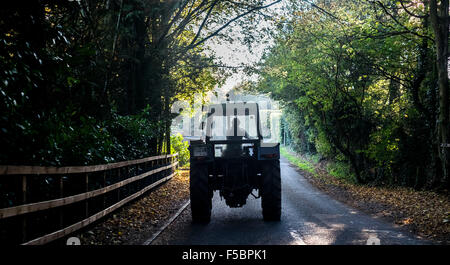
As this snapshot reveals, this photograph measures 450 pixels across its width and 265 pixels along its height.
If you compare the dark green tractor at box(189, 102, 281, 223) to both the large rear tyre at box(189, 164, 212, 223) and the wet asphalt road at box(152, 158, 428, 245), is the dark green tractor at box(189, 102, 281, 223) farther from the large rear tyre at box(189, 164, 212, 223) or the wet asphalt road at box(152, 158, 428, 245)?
the wet asphalt road at box(152, 158, 428, 245)

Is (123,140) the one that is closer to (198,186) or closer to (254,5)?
(198,186)

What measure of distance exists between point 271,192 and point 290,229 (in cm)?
101

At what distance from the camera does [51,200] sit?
489 centimetres

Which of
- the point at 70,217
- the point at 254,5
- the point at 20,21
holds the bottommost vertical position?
the point at 70,217

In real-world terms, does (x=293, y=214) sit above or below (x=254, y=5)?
below

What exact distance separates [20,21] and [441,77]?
11341mm

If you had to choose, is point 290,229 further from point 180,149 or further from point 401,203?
point 180,149

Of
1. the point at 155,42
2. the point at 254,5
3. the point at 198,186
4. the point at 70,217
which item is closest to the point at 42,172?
the point at 70,217

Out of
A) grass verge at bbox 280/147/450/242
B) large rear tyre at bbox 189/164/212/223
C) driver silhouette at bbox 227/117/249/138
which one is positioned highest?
driver silhouette at bbox 227/117/249/138

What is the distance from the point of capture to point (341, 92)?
50.8 ft

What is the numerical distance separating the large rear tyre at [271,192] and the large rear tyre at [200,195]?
120cm

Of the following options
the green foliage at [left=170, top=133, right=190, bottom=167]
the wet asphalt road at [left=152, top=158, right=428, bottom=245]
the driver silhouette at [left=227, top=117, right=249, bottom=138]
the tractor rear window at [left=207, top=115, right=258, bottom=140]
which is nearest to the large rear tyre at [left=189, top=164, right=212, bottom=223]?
the wet asphalt road at [left=152, top=158, right=428, bottom=245]

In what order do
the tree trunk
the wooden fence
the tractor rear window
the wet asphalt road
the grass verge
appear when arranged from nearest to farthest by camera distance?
the wooden fence < the wet asphalt road < the grass verge < the tractor rear window < the tree trunk

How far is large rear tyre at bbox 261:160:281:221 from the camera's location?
7.59 m
